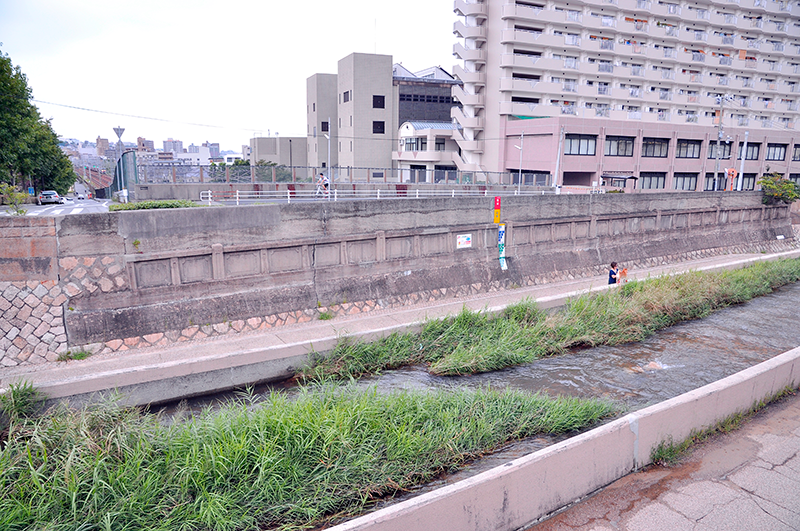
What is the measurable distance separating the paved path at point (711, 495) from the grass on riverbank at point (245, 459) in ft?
6.89

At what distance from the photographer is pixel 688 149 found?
57000 mm

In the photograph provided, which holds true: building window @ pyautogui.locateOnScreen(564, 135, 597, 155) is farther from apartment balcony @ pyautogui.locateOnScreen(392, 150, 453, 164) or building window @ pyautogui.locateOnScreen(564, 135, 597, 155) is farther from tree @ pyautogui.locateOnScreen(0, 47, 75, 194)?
tree @ pyautogui.locateOnScreen(0, 47, 75, 194)

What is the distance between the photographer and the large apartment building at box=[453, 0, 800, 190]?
2016 inches

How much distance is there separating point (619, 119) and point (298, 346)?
53.8 metres

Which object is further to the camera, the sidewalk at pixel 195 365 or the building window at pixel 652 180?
the building window at pixel 652 180

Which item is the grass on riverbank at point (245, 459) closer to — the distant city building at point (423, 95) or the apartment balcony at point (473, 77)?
the apartment balcony at point (473, 77)

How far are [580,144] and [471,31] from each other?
1634 centimetres

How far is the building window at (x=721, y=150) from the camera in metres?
58.7

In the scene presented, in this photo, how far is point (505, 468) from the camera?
5992mm

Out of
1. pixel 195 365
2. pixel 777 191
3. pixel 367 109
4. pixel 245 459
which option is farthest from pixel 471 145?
pixel 245 459

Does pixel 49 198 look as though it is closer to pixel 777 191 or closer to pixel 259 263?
pixel 259 263

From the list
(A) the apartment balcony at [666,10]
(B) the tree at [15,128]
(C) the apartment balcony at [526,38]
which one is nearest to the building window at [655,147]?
(A) the apartment balcony at [666,10]

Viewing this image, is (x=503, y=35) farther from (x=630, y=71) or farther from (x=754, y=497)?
(x=754, y=497)

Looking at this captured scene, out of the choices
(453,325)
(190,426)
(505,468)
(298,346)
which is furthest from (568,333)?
(190,426)
